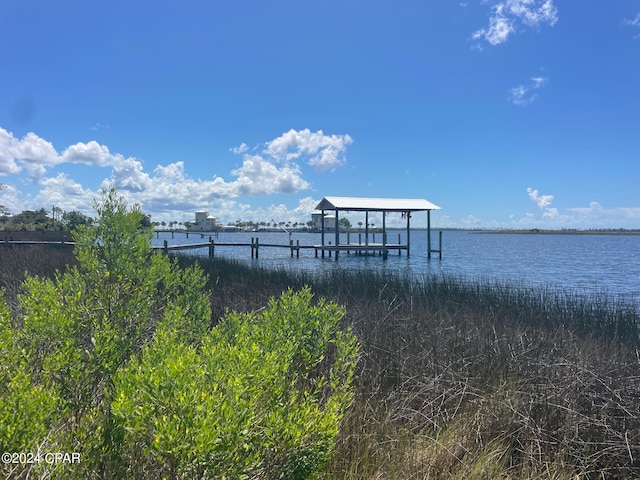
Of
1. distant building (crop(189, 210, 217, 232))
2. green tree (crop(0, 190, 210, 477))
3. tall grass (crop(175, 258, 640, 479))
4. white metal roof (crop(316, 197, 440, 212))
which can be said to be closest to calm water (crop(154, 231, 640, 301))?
white metal roof (crop(316, 197, 440, 212))

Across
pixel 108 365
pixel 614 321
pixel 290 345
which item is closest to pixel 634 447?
pixel 290 345

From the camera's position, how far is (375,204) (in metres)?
32.7

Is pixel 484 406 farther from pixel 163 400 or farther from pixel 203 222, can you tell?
pixel 203 222

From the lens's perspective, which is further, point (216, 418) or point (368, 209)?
point (368, 209)

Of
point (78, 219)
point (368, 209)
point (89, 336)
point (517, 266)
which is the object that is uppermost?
point (368, 209)

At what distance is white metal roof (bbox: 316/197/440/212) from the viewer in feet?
101

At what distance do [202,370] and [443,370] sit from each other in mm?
3680

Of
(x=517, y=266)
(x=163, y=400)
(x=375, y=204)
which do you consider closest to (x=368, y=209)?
(x=375, y=204)

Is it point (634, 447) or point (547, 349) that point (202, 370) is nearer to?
point (634, 447)

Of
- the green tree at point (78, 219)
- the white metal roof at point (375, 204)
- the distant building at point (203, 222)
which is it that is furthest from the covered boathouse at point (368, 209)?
the distant building at point (203, 222)

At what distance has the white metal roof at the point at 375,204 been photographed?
3065 cm

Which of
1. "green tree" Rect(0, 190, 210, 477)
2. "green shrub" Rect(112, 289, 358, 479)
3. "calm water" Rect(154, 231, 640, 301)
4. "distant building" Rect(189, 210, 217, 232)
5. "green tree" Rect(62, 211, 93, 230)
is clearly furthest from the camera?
"distant building" Rect(189, 210, 217, 232)

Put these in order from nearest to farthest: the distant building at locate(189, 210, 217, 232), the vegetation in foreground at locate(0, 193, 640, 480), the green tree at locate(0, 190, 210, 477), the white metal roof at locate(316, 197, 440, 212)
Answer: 1. the green tree at locate(0, 190, 210, 477)
2. the vegetation in foreground at locate(0, 193, 640, 480)
3. the white metal roof at locate(316, 197, 440, 212)
4. the distant building at locate(189, 210, 217, 232)

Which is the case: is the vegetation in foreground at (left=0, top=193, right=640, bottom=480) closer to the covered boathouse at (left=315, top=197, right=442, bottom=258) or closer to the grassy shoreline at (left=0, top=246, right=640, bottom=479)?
the grassy shoreline at (left=0, top=246, right=640, bottom=479)
